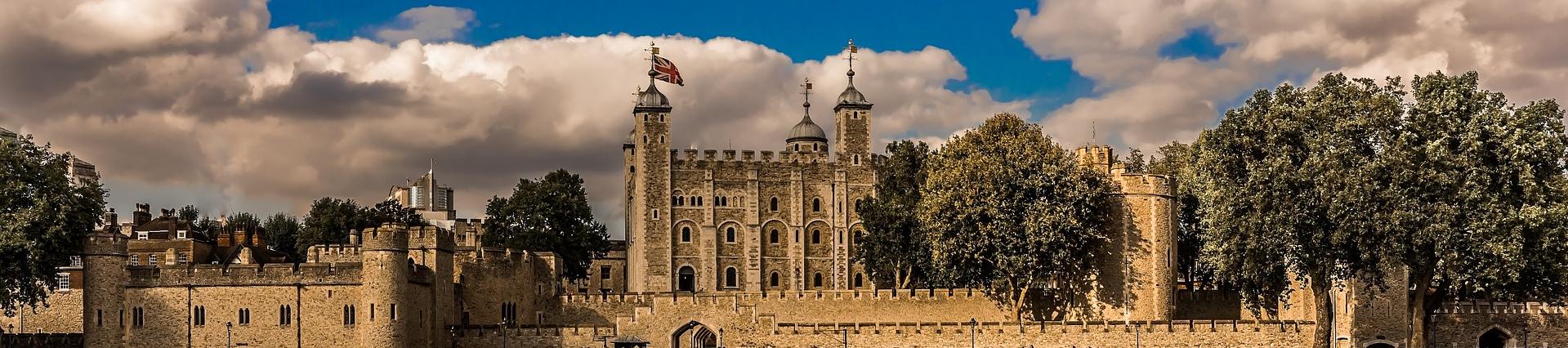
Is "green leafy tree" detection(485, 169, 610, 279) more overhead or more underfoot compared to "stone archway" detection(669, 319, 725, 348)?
more overhead

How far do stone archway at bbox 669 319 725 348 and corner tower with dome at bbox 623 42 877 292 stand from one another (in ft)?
77.4

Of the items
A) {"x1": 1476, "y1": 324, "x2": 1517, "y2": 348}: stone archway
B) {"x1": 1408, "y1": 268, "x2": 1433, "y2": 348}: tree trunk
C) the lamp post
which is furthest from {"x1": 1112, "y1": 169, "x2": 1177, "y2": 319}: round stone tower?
{"x1": 1476, "y1": 324, "x2": 1517, "y2": 348}: stone archway

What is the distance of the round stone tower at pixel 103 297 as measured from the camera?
55.5 metres

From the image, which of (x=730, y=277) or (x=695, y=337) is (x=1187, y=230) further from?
(x=730, y=277)

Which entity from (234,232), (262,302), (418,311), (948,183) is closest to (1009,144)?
(948,183)

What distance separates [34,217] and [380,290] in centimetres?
1096

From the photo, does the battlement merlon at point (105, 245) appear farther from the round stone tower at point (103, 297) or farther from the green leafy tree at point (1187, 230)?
the green leafy tree at point (1187, 230)

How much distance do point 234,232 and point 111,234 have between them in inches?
1123

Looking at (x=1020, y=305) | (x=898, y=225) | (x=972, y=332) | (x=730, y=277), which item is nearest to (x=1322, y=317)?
(x=1020, y=305)

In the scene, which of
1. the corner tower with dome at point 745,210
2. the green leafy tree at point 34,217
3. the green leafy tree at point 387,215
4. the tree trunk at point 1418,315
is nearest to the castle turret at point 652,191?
the corner tower with dome at point 745,210

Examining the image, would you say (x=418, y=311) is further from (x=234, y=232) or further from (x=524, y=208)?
(x=234, y=232)

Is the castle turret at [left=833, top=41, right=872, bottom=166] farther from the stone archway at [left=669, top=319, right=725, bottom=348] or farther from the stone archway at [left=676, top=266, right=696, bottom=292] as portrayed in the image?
the stone archway at [left=669, top=319, right=725, bottom=348]

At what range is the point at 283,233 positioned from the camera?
94312 millimetres

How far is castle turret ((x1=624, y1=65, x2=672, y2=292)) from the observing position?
290 feet
